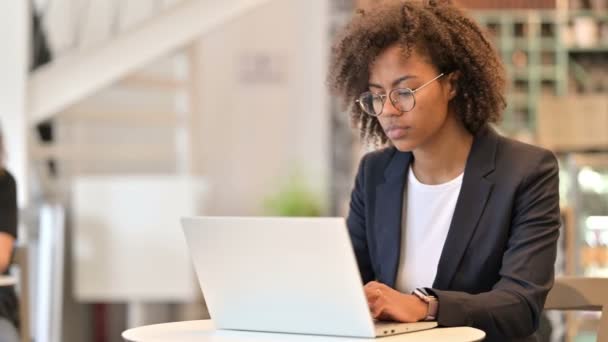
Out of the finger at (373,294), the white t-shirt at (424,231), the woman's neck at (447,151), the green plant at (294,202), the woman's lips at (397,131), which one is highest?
the woman's lips at (397,131)

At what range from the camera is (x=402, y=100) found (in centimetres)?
195

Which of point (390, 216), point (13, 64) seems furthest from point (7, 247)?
point (13, 64)

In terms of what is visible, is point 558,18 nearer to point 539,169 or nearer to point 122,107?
point 122,107

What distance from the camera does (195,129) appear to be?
247 inches

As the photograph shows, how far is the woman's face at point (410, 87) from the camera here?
1.96 meters

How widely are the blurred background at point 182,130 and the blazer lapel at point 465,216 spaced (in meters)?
1.45

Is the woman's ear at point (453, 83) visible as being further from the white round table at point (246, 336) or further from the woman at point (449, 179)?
the white round table at point (246, 336)

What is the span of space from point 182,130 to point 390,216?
14.2ft

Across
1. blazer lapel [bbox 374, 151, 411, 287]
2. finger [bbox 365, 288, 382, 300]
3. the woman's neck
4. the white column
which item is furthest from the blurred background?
finger [bbox 365, 288, 382, 300]

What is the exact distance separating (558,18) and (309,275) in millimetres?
7579

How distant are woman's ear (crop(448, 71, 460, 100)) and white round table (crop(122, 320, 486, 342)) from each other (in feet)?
1.65

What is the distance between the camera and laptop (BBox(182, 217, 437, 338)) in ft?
5.20

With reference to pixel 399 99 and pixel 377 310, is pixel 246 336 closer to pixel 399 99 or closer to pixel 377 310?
pixel 377 310

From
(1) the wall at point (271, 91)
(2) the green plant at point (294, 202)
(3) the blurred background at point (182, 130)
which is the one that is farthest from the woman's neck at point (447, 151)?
(1) the wall at point (271, 91)
